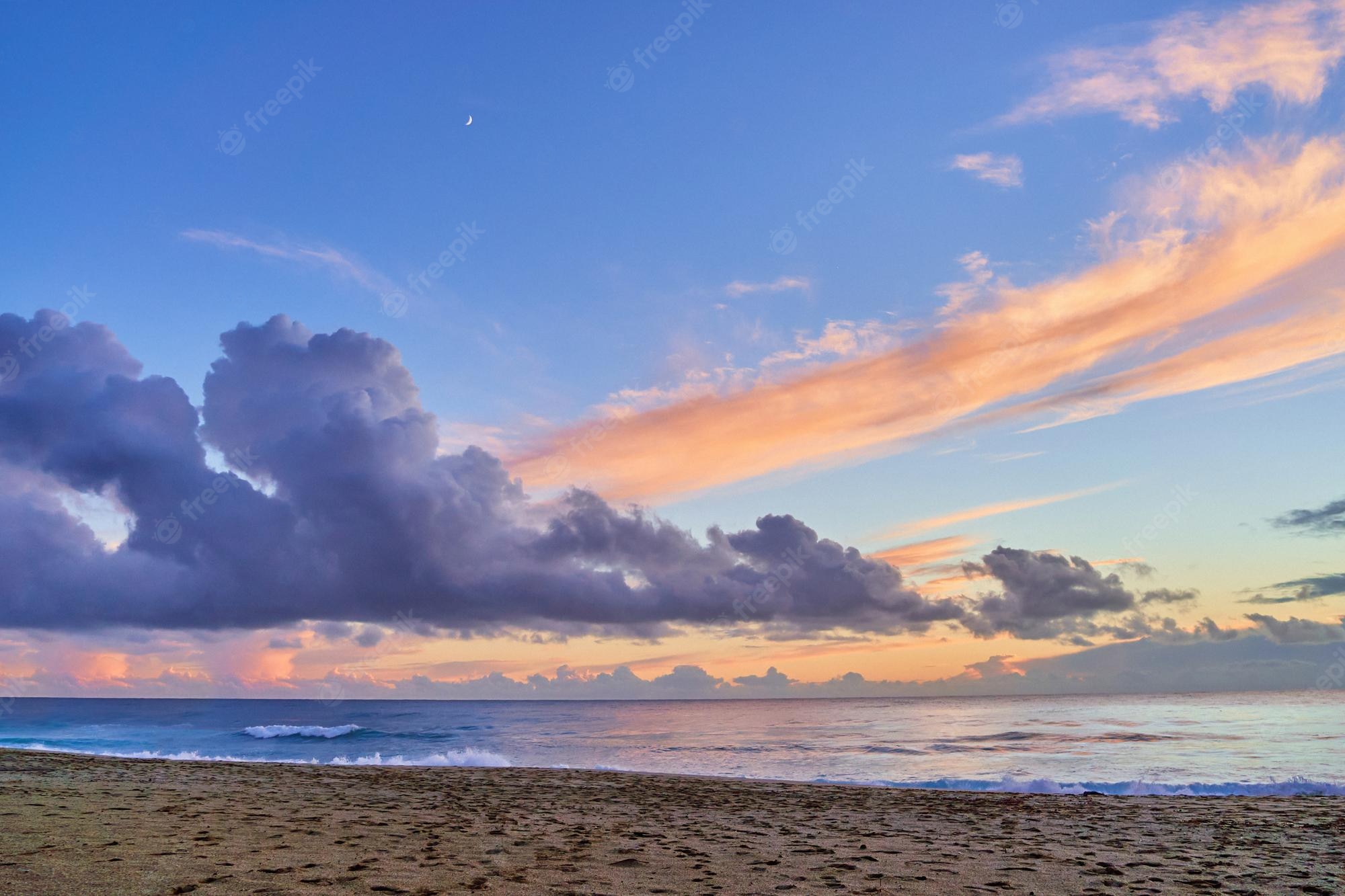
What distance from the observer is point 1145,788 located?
25.2m

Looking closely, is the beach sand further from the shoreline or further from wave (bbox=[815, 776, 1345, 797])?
wave (bbox=[815, 776, 1345, 797])

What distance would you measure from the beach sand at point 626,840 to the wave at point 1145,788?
106 inches

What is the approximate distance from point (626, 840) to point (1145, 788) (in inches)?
827

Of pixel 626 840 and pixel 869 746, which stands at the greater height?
pixel 626 840

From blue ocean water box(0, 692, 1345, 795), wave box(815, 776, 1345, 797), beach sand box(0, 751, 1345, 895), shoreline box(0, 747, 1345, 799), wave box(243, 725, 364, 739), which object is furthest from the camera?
wave box(243, 725, 364, 739)

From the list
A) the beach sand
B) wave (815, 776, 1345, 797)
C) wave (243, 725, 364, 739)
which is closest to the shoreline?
wave (815, 776, 1345, 797)

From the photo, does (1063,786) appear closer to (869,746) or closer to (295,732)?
(869,746)

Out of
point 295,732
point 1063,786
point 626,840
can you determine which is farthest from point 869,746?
point 295,732

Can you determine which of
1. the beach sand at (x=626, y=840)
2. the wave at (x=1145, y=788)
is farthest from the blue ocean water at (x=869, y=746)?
the beach sand at (x=626, y=840)

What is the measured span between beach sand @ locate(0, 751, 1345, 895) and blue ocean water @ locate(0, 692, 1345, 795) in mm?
9593

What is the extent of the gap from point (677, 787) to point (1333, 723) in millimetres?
66628

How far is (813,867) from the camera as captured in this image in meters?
11.1

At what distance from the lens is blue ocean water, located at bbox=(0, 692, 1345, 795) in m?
31.6

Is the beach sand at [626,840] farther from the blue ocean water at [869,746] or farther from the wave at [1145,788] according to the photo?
the blue ocean water at [869,746]
